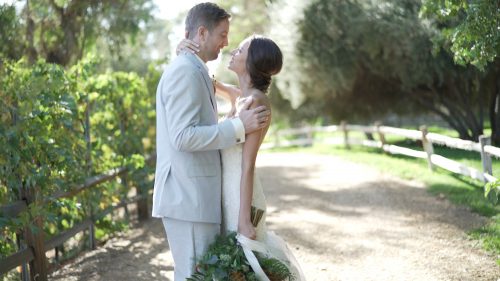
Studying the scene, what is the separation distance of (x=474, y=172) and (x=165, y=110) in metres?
7.20

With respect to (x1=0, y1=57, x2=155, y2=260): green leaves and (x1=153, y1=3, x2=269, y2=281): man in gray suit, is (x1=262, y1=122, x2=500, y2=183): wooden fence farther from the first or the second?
(x1=153, y1=3, x2=269, y2=281): man in gray suit

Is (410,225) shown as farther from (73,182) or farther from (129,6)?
(129,6)

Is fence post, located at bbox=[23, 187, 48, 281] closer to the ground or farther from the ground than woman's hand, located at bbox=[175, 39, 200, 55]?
closer to the ground

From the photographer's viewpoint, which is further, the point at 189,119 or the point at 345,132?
the point at 345,132

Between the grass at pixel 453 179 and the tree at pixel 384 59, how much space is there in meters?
1.61

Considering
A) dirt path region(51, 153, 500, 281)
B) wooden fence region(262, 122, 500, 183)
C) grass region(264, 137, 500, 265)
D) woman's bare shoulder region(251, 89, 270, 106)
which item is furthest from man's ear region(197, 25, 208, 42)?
wooden fence region(262, 122, 500, 183)

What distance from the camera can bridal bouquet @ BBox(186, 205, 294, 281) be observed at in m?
3.28

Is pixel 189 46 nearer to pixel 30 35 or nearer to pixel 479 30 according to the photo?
pixel 479 30

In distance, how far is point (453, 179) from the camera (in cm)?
1107

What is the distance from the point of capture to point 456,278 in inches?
221

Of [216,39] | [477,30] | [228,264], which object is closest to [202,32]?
[216,39]

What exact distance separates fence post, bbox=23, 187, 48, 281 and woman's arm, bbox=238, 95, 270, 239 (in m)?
2.66

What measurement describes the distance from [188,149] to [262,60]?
62cm

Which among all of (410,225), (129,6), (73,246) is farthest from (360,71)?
(73,246)
